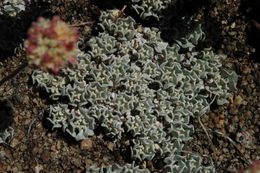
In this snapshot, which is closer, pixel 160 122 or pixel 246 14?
pixel 160 122

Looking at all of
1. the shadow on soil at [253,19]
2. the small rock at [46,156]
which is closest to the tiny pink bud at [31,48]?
the small rock at [46,156]

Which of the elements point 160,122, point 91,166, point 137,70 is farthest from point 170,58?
point 91,166

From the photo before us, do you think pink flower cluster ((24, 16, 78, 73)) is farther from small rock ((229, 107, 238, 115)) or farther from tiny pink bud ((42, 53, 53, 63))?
small rock ((229, 107, 238, 115))

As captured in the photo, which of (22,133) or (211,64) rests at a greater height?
(211,64)

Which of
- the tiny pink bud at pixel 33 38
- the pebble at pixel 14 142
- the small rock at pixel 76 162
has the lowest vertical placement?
the small rock at pixel 76 162

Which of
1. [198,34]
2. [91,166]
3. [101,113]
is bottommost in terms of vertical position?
[91,166]

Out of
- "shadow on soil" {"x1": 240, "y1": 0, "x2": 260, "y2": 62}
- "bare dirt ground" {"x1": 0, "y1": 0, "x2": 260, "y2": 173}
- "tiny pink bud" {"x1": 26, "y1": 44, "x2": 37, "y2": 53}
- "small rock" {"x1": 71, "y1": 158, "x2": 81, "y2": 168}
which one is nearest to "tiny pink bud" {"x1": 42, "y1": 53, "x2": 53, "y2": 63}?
"tiny pink bud" {"x1": 26, "y1": 44, "x2": 37, "y2": 53}

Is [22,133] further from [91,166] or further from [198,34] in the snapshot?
[198,34]

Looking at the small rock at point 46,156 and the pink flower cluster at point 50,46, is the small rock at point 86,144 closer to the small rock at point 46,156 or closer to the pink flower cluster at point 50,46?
the small rock at point 46,156
